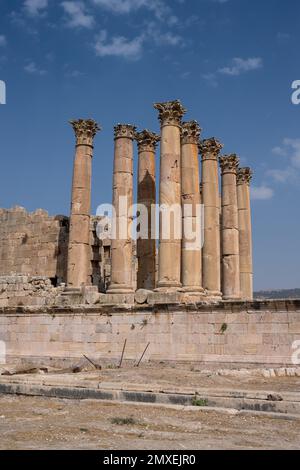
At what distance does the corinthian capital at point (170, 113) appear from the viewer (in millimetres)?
21297

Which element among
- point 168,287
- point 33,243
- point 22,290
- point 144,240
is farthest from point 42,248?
point 168,287

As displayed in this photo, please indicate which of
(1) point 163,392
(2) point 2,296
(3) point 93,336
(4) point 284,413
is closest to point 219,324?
(3) point 93,336

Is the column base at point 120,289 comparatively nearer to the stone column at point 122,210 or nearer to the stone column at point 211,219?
the stone column at point 122,210

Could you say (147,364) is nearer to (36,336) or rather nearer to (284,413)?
(36,336)

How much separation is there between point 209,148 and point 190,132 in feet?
9.15

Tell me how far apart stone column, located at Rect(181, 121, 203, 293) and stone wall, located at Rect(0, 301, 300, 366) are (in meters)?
3.05

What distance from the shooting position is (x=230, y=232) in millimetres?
26609

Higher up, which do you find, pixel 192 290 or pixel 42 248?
pixel 42 248

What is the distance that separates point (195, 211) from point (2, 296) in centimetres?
930

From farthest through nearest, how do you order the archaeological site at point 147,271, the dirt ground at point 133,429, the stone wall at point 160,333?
the archaeological site at point 147,271 → the stone wall at point 160,333 → the dirt ground at point 133,429

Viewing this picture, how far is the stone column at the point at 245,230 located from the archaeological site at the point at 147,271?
0.06 metres

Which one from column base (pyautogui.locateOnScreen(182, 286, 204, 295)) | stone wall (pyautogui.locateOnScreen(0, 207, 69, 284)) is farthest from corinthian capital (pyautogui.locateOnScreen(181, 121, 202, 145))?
stone wall (pyautogui.locateOnScreen(0, 207, 69, 284))

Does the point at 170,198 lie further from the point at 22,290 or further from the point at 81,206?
the point at 22,290

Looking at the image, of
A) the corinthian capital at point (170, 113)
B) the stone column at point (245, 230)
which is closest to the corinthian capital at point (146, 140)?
the corinthian capital at point (170, 113)
